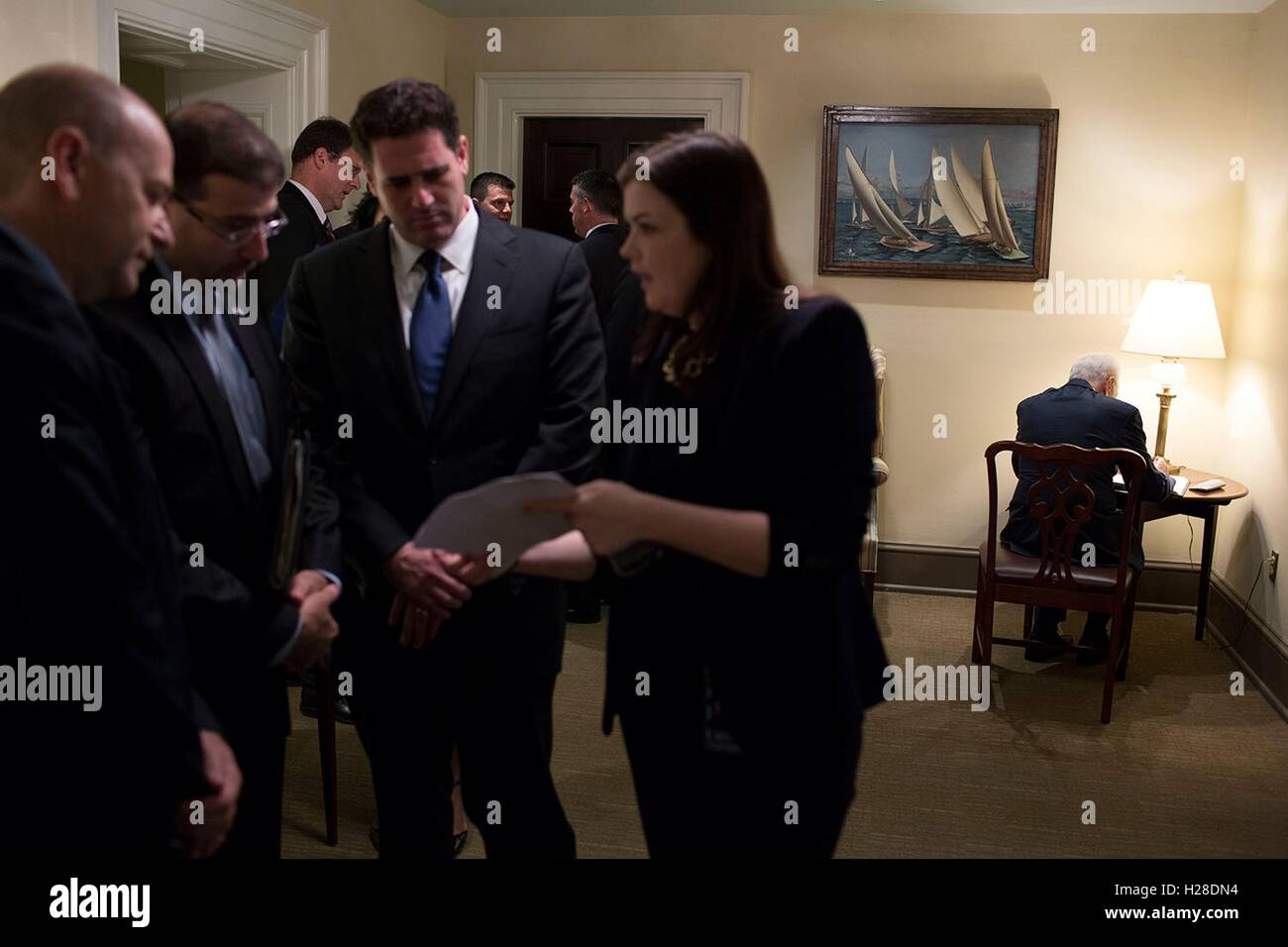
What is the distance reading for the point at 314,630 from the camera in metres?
1.74

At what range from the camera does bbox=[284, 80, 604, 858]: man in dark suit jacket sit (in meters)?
1.94

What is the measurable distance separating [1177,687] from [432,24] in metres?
4.48

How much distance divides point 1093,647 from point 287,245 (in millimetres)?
3379

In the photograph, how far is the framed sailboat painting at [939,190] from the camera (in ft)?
17.7

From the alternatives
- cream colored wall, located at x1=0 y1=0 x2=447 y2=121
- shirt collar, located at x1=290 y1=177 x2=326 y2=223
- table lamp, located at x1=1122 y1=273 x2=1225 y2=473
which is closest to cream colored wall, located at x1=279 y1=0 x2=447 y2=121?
cream colored wall, located at x1=0 y1=0 x2=447 y2=121

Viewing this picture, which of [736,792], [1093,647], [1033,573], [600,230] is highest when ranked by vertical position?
[600,230]

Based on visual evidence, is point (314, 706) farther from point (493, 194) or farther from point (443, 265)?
point (493, 194)

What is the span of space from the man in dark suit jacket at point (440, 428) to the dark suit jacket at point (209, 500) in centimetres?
25

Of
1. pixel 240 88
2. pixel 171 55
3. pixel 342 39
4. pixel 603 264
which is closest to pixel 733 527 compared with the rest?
pixel 603 264

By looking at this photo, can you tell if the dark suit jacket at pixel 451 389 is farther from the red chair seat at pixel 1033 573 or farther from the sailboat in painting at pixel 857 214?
the sailboat in painting at pixel 857 214

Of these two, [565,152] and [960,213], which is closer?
[960,213]
